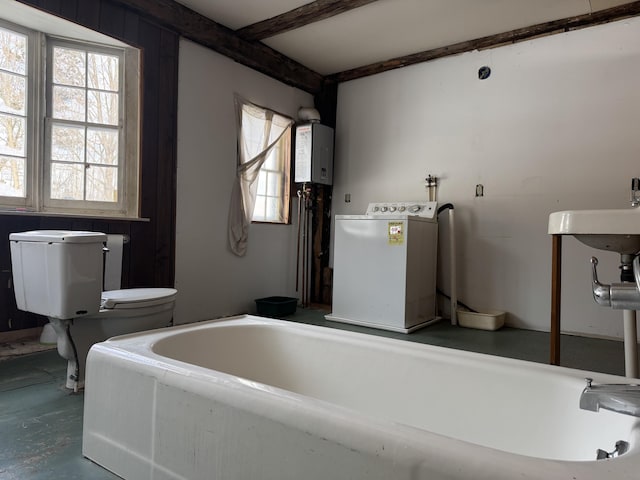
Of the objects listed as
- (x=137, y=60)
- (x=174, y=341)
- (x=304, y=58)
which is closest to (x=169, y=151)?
(x=137, y=60)

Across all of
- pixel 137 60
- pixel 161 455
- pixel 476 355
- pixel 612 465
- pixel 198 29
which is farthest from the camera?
pixel 198 29

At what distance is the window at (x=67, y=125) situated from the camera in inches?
99.8

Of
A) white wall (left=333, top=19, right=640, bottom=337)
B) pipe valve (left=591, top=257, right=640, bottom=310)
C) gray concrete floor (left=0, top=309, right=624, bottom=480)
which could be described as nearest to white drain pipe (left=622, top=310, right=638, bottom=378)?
pipe valve (left=591, top=257, right=640, bottom=310)

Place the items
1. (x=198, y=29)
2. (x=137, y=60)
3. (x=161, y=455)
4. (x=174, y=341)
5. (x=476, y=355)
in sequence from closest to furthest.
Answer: (x=161, y=455), (x=476, y=355), (x=174, y=341), (x=137, y=60), (x=198, y=29)

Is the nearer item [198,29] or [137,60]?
[137,60]

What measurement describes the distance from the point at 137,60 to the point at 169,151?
0.66 m

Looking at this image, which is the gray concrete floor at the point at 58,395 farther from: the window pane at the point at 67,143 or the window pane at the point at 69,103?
the window pane at the point at 69,103

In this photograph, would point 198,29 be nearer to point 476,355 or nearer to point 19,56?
point 19,56

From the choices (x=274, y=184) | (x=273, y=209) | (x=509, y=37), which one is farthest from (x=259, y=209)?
(x=509, y=37)

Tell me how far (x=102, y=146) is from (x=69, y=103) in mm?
332

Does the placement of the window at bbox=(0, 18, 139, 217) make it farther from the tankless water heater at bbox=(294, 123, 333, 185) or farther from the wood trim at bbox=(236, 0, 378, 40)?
the tankless water heater at bbox=(294, 123, 333, 185)

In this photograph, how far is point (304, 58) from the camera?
3965mm

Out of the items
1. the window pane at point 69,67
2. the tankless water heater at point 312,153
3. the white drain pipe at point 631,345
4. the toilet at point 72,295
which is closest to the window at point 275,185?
the tankless water heater at point 312,153

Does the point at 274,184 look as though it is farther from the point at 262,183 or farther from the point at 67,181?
the point at 67,181
